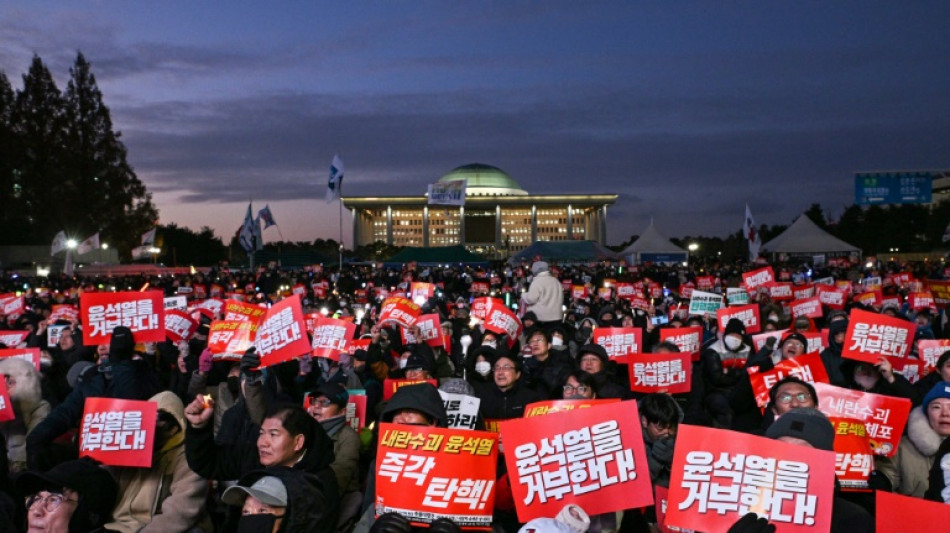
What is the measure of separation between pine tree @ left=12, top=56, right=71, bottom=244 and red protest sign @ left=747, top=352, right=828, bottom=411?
142ft

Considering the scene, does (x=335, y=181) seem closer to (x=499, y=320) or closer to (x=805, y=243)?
(x=499, y=320)

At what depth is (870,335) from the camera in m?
5.94

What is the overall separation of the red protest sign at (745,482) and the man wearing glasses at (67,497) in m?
2.33

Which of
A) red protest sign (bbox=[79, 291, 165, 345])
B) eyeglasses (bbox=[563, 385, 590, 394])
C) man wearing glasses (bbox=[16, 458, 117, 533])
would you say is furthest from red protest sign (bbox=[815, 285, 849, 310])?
man wearing glasses (bbox=[16, 458, 117, 533])

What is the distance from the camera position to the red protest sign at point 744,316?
8.91m

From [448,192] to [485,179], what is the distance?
268 feet

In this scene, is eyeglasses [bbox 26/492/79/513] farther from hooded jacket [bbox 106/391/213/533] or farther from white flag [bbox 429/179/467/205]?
white flag [bbox 429/179/467/205]

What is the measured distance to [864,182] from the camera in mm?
26453

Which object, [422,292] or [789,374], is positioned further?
[422,292]

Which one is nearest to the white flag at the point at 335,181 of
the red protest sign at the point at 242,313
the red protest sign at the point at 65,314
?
the red protest sign at the point at 65,314

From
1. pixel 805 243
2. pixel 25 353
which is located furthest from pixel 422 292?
pixel 805 243

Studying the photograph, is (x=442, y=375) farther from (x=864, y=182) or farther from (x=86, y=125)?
(x=86, y=125)

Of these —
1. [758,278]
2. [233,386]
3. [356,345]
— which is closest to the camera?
[233,386]

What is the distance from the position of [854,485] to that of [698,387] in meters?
2.54
